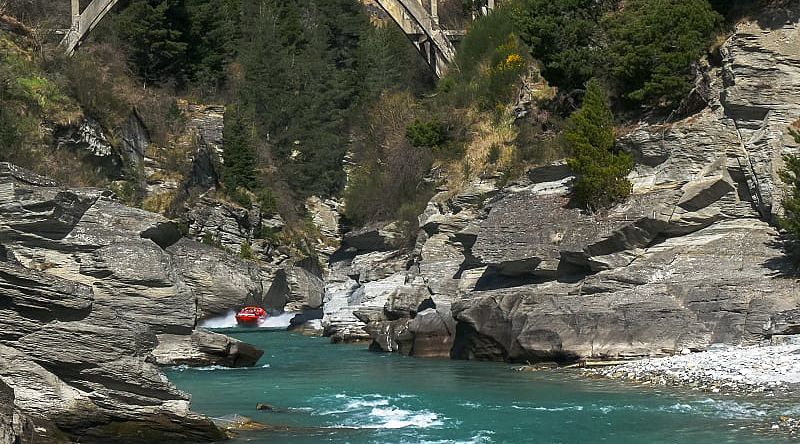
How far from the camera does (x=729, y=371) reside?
24.3 meters

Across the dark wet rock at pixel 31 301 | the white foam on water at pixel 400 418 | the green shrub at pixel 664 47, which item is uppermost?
the green shrub at pixel 664 47

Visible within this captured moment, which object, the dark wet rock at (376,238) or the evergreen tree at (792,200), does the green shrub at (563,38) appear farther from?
the dark wet rock at (376,238)

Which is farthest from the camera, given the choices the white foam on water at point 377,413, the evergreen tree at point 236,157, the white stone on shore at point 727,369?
Answer: the evergreen tree at point 236,157

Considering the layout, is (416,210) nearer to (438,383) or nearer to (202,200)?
(202,200)

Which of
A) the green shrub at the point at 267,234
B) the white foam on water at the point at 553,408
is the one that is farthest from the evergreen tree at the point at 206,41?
the white foam on water at the point at 553,408

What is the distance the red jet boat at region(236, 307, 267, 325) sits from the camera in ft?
172

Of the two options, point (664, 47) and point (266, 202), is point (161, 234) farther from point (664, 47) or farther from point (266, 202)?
point (266, 202)

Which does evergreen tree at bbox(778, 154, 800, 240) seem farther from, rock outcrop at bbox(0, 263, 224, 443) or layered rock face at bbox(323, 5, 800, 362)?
rock outcrop at bbox(0, 263, 224, 443)

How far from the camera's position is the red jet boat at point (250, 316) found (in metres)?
52.5

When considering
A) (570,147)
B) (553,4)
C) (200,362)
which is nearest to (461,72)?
(553,4)

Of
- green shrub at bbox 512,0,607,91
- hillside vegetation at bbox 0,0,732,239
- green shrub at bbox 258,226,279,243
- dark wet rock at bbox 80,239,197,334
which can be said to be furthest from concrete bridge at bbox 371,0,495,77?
dark wet rock at bbox 80,239,197,334

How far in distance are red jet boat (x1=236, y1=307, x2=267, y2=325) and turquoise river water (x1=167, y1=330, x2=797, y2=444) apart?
797 inches

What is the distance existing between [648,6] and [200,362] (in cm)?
1812

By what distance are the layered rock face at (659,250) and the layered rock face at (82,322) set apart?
9.23 meters
